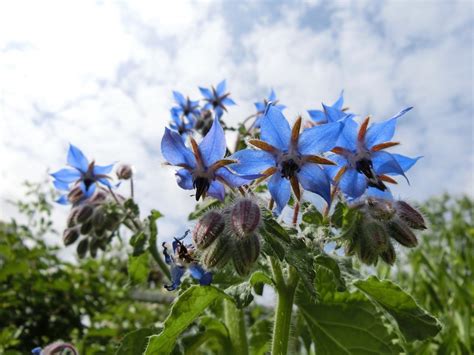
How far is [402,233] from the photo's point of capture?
44.8 inches

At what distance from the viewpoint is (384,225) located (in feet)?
3.65

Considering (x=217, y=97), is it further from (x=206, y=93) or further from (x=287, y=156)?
(x=287, y=156)

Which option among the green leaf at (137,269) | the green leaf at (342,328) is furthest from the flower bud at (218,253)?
the green leaf at (137,269)

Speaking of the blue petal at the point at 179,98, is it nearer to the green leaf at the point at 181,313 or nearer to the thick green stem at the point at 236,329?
the thick green stem at the point at 236,329

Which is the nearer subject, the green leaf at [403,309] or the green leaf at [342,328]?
the green leaf at [403,309]

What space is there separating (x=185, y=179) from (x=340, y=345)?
2.19ft

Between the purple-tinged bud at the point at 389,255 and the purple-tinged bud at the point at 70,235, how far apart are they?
1347 mm

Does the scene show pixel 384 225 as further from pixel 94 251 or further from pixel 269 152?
pixel 94 251

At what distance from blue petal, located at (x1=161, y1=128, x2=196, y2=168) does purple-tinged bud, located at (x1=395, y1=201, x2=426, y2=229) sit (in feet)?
1.63

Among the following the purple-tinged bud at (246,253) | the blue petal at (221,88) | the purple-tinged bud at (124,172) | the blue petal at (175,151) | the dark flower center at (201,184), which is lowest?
the purple-tinged bud at (246,253)

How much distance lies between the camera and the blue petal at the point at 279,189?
1.05 meters

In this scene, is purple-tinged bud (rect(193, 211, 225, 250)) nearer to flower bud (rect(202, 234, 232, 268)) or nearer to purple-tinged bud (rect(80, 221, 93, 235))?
flower bud (rect(202, 234, 232, 268))

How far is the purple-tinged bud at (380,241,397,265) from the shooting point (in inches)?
44.3

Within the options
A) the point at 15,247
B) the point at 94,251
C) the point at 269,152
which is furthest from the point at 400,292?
the point at 15,247
